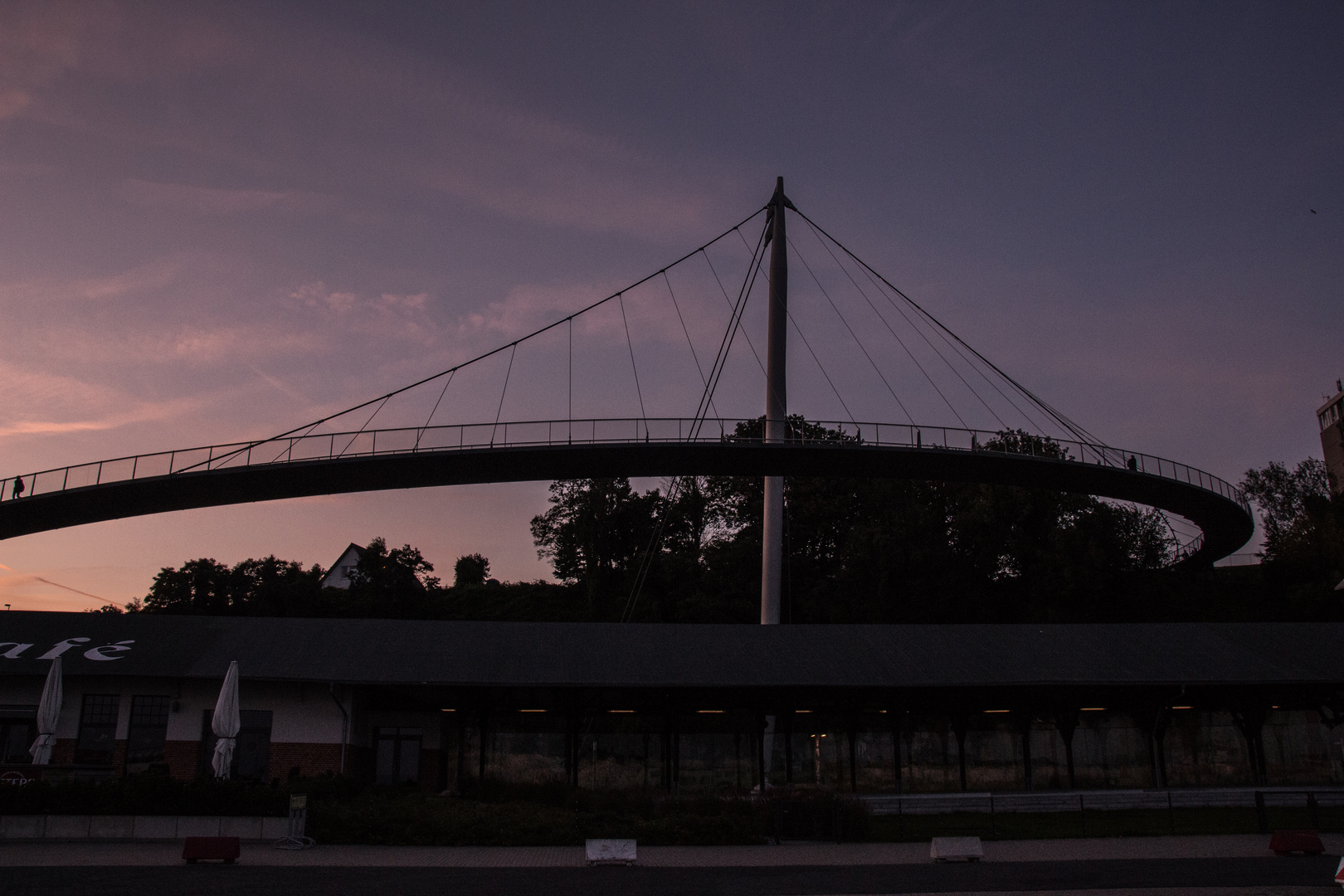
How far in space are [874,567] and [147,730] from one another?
37.7 m

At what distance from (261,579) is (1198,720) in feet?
190

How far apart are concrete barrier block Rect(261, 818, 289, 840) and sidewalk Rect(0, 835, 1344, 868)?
479 millimetres

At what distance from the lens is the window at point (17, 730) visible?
2384 cm

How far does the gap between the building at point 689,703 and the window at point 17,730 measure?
56mm

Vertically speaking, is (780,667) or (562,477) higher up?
(562,477)

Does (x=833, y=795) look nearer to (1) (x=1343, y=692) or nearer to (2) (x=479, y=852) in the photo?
(2) (x=479, y=852)

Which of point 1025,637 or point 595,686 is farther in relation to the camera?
point 1025,637

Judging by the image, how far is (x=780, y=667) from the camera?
24.3 metres

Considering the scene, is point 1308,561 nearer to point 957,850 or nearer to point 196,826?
point 957,850

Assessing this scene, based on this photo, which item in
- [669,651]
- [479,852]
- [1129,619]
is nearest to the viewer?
[479,852]

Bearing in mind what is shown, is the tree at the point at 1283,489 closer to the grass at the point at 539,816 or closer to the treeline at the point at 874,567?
the treeline at the point at 874,567

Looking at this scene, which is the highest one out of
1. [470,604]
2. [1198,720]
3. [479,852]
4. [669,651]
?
[470,604]

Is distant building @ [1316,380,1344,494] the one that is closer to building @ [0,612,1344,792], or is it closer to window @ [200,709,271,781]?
building @ [0,612,1344,792]

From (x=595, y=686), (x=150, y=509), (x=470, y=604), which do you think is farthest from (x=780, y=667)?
(x=470, y=604)
